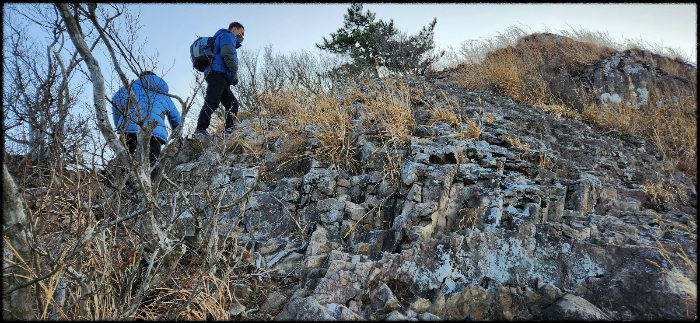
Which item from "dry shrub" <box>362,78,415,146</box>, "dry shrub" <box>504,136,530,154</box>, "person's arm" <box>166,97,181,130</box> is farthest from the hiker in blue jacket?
"dry shrub" <box>504,136,530,154</box>

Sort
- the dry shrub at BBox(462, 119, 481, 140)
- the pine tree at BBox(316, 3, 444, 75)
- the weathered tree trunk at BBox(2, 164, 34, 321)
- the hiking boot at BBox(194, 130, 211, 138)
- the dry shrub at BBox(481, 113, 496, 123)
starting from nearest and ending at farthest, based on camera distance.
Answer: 1. the weathered tree trunk at BBox(2, 164, 34, 321)
2. the dry shrub at BBox(462, 119, 481, 140)
3. the dry shrub at BBox(481, 113, 496, 123)
4. the hiking boot at BBox(194, 130, 211, 138)
5. the pine tree at BBox(316, 3, 444, 75)

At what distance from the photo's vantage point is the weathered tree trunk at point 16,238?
79.7 inches

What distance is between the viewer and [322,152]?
431 cm

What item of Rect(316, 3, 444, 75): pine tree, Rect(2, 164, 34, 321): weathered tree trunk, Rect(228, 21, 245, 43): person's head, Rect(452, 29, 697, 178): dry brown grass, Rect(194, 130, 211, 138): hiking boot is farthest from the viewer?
Rect(316, 3, 444, 75): pine tree

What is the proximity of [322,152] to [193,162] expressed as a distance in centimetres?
172

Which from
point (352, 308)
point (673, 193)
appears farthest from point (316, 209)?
point (673, 193)

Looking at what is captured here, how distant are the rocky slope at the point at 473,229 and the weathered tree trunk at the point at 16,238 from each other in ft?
3.37

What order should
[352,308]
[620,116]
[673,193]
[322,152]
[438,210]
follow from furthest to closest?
[620,116] → [322,152] → [673,193] → [438,210] → [352,308]

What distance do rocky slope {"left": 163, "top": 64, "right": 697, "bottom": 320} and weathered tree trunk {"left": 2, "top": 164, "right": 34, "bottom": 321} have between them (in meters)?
1.03

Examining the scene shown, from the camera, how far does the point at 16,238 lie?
2.09m

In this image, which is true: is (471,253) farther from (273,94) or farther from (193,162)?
(273,94)

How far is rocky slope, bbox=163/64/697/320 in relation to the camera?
2.39m

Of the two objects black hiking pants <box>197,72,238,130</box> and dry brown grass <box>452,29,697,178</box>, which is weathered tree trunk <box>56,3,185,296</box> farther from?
dry brown grass <box>452,29,697,178</box>

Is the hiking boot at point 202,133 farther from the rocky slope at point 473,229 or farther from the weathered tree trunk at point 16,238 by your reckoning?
the weathered tree trunk at point 16,238
